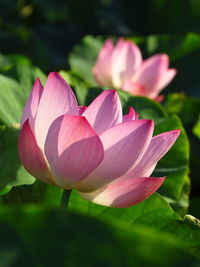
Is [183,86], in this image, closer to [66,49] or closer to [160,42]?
[160,42]

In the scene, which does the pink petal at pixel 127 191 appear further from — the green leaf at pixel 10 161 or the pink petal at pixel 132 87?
the pink petal at pixel 132 87

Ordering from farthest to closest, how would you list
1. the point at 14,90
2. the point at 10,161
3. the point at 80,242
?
Answer: 1. the point at 14,90
2. the point at 10,161
3. the point at 80,242

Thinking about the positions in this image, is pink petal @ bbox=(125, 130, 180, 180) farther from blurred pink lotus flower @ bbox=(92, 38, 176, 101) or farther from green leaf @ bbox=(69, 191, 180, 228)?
blurred pink lotus flower @ bbox=(92, 38, 176, 101)

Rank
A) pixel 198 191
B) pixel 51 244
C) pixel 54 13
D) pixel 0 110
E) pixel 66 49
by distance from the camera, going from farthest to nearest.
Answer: pixel 54 13
pixel 66 49
pixel 198 191
pixel 0 110
pixel 51 244

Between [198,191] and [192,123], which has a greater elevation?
[192,123]

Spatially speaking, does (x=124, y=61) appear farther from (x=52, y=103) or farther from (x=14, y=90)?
(x=52, y=103)

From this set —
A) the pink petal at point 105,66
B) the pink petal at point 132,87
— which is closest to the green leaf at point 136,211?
the pink petal at point 132,87

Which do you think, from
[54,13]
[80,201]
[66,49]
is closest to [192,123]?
[80,201]

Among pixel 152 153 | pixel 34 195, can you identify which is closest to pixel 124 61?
pixel 34 195
